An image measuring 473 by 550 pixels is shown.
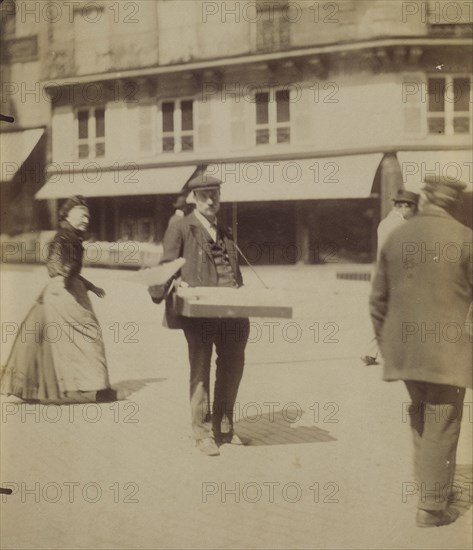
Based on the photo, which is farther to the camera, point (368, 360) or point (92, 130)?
point (92, 130)

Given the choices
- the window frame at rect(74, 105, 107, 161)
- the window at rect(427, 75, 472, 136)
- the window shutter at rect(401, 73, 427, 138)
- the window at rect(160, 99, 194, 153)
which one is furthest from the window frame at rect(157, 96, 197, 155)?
the window at rect(427, 75, 472, 136)

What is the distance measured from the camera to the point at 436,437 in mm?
2996

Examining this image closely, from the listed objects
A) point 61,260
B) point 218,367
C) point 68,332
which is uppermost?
point 61,260

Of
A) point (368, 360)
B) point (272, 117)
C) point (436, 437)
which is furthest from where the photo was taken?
point (272, 117)

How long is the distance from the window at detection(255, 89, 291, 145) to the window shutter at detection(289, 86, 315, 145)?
3 cm

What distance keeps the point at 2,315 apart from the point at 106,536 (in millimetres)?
1069

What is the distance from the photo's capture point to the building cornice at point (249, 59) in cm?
308

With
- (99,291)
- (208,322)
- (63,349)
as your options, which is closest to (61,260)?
(99,291)

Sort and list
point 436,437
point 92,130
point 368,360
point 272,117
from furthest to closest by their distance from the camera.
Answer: point 92,130, point 272,117, point 368,360, point 436,437

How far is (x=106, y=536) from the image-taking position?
10.6 ft

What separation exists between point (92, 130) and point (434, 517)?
7.07 feet

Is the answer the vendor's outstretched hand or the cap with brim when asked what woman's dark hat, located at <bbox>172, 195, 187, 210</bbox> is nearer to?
the cap with brim

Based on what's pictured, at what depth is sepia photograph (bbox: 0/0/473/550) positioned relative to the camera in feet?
10.1

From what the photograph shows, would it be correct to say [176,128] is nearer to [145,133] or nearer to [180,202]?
[145,133]
